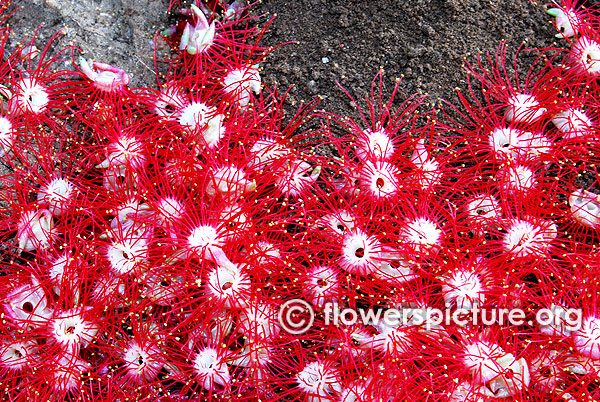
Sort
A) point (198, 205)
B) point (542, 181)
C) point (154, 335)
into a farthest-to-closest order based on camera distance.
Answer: point (542, 181)
point (198, 205)
point (154, 335)

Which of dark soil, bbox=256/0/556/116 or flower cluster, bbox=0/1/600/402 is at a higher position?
dark soil, bbox=256/0/556/116

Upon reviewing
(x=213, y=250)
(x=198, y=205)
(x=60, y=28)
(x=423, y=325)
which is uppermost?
(x=60, y=28)

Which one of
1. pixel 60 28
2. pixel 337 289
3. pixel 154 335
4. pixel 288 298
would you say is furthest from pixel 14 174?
pixel 337 289

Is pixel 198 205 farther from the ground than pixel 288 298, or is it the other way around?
pixel 198 205

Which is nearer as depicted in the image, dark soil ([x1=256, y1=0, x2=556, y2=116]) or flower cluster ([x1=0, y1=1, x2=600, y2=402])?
flower cluster ([x1=0, y1=1, x2=600, y2=402])

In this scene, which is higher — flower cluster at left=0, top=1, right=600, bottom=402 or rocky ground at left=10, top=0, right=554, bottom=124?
rocky ground at left=10, top=0, right=554, bottom=124

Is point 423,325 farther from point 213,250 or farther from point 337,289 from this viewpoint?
point 213,250
